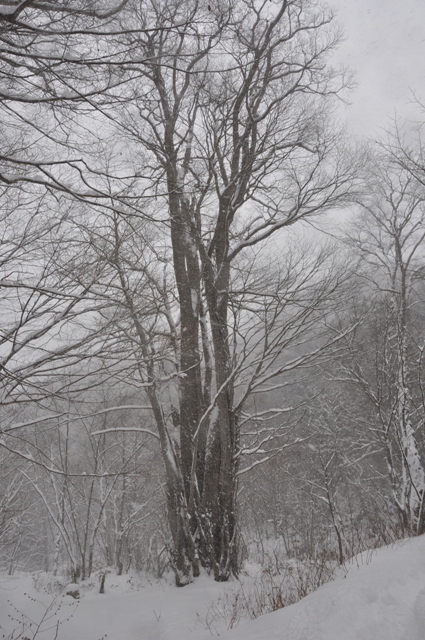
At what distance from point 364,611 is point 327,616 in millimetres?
221

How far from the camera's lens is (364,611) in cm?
231

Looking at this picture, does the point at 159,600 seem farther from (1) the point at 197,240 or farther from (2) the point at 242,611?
(1) the point at 197,240

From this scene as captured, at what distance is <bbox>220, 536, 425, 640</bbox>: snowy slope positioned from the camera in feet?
6.95

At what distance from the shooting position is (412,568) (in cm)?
280

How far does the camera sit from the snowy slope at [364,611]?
2.12 meters

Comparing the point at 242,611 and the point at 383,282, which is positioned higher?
the point at 383,282

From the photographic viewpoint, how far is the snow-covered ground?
217 centimetres

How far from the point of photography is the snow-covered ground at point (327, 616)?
2.17 metres

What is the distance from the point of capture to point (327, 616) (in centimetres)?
237

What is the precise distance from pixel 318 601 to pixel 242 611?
195cm

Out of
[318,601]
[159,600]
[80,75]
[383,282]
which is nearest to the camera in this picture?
[318,601]

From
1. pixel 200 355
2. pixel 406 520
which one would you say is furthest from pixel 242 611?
pixel 200 355

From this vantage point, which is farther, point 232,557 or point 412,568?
point 232,557

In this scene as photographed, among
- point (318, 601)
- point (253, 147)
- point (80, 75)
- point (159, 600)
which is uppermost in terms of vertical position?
point (253, 147)
